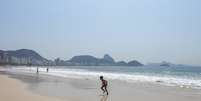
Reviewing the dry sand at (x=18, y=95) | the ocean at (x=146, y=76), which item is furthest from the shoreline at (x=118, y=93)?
the ocean at (x=146, y=76)

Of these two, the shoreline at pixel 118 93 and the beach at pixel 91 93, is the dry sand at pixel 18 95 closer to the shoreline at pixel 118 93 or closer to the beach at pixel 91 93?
the beach at pixel 91 93

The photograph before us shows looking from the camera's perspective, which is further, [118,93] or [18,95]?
[118,93]

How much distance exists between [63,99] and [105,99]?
2.34 m

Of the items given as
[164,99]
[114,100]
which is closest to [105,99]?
[114,100]

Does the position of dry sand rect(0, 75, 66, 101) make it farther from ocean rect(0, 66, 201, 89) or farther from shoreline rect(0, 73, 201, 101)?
ocean rect(0, 66, 201, 89)

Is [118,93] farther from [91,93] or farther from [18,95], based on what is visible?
[18,95]

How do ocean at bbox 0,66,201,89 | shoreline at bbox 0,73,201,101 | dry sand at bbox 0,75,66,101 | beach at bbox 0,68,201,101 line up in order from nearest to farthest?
dry sand at bbox 0,75,66,101 < beach at bbox 0,68,201,101 < shoreline at bbox 0,73,201,101 < ocean at bbox 0,66,201,89

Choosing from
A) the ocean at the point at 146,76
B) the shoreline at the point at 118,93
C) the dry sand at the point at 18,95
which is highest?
the dry sand at the point at 18,95

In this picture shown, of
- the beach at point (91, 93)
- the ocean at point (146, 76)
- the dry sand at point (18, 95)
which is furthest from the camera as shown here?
the ocean at point (146, 76)

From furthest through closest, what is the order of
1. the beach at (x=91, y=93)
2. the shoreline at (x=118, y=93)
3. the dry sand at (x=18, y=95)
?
the shoreline at (x=118, y=93), the beach at (x=91, y=93), the dry sand at (x=18, y=95)

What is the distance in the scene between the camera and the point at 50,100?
16.7 m

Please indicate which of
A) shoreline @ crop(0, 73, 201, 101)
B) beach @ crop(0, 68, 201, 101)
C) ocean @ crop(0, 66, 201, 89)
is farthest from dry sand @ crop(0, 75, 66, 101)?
ocean @ crop(0, 66, 201, 89)

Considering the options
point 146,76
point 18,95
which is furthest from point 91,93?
point 146,76

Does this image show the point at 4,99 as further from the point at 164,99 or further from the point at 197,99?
the point at 197,99
